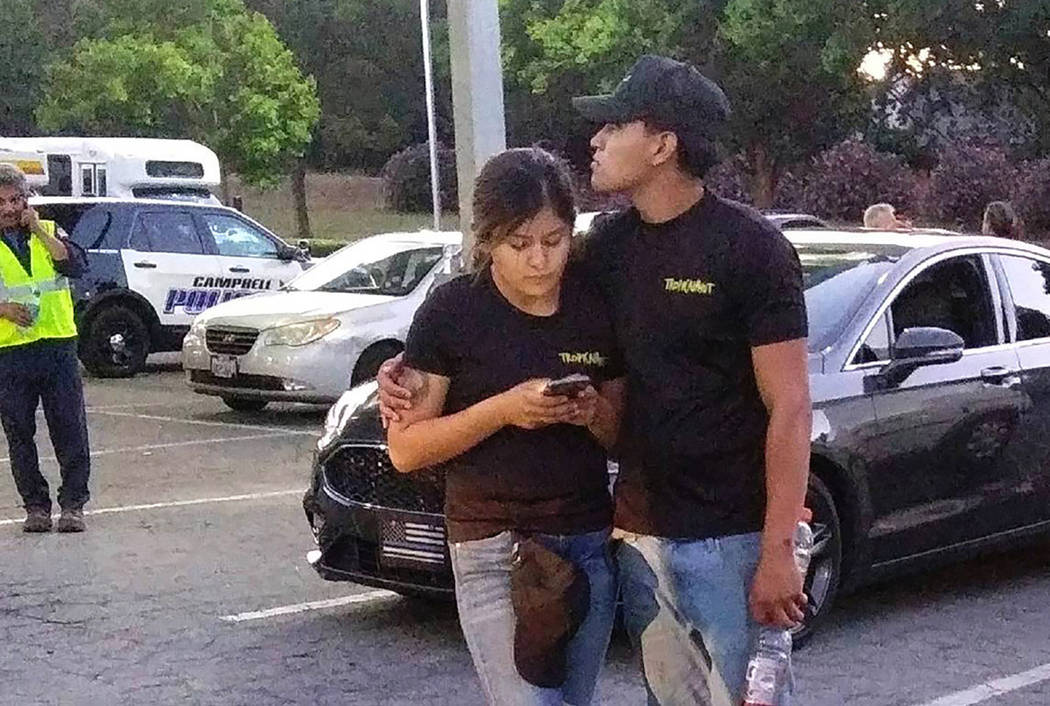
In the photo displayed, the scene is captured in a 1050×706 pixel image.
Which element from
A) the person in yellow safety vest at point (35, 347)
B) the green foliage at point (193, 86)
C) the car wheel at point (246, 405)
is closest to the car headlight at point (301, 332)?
the car wheel at point (246, 405)

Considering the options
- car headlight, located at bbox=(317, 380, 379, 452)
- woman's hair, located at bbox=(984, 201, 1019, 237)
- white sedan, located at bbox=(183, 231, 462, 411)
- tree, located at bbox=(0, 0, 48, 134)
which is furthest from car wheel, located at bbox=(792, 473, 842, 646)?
tree, located at bbox=(0, 0, 48, 134)

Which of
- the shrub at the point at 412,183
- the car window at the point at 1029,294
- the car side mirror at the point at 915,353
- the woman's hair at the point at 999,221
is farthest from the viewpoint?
the shrub at the point at 412,183

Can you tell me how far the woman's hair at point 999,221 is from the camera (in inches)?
458

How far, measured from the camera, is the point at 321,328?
44.1 ft

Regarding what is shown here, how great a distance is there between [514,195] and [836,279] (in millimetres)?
3904

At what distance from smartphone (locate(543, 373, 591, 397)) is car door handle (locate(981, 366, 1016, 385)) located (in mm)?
4264

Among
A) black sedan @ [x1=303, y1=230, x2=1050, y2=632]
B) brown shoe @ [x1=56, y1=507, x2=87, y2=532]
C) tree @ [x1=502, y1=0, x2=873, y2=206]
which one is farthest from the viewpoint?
tree @ [x1=502, y1=0, x2=873, y2=206]

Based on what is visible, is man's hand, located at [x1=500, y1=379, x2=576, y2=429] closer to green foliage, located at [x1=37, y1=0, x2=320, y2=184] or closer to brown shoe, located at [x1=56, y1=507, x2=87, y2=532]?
brown shoe, located at [x1=56, y1=507, x2=87, y2=532]

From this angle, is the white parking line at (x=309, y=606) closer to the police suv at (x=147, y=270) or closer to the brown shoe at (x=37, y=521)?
the brown shoe at (x=37, y=521)

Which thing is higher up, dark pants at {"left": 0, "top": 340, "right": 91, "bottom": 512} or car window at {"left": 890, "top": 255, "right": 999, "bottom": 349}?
car window at {"left": 890, "top": 255, "right": 999, "bottom": 349}

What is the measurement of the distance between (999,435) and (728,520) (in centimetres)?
409

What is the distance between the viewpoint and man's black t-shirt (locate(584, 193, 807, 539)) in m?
3.35

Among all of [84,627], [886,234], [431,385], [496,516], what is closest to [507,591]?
[496,516]

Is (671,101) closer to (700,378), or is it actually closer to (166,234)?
(700,378)
